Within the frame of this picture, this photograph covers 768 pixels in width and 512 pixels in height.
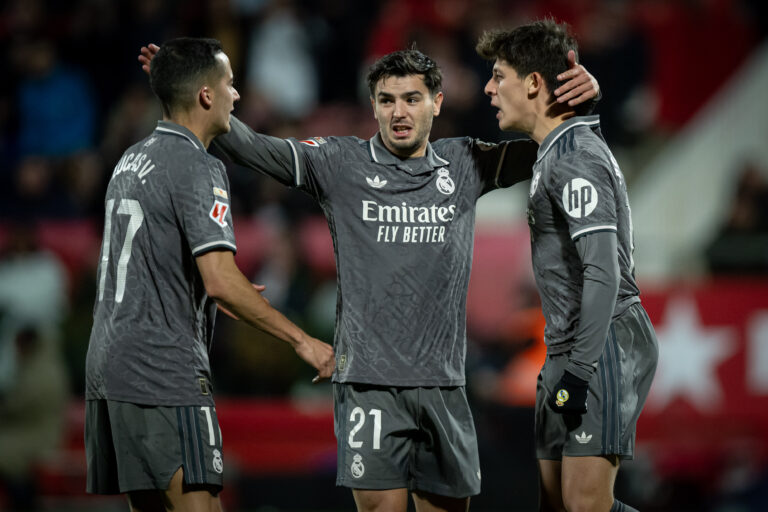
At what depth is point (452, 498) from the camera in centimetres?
474

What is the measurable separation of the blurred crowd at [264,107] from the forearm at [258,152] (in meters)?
4.41

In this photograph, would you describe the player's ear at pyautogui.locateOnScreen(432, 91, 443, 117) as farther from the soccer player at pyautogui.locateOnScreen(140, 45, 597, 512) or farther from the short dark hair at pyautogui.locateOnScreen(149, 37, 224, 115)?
the short dark hair at pyautogui.locateOnScreen(149, 37, 224, 115)

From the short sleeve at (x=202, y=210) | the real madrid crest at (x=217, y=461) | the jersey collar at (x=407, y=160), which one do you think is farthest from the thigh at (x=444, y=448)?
the short sleeve at (x=202, y=210)

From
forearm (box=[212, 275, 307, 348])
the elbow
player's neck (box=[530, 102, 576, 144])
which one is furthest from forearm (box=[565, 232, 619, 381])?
the elbow

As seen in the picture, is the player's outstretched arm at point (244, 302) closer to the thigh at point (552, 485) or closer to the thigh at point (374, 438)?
the thigh at point (374, 438)

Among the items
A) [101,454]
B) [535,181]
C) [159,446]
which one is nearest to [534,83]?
[535,181]

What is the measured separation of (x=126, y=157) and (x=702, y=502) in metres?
6.29

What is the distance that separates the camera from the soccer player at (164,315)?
4.27 metres

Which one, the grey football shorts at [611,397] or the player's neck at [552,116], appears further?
the player's neck at [552,116]

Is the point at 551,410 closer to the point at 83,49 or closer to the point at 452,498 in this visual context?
the point at 452,498

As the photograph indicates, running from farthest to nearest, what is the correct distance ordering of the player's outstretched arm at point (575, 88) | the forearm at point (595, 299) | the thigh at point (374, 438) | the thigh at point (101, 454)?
the thigh at point (374, 438) < the player's outstretched arm at point (575, 88) < the thigh at point (101, 454) < the forearm at point (595, 299)

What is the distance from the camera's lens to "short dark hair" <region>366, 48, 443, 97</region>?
4.71 meters

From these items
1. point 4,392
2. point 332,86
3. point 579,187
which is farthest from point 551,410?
point 332,86

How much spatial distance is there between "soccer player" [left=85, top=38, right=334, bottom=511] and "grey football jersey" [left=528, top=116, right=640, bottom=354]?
1127mm
